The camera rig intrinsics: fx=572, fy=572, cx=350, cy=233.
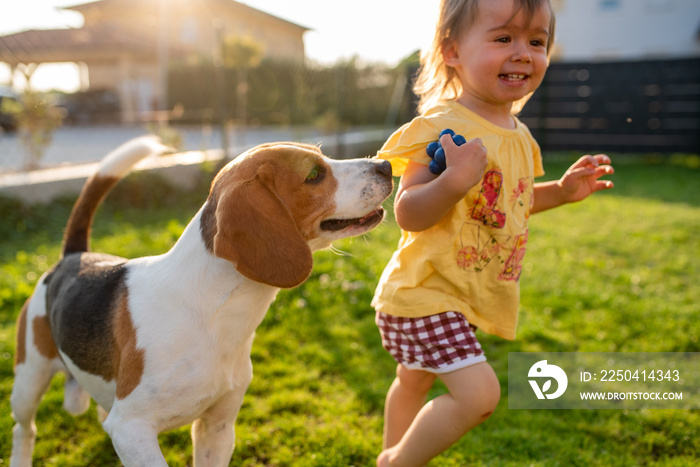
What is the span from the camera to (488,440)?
317 cm

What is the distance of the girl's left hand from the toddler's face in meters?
0.56

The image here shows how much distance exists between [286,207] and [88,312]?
107 cm

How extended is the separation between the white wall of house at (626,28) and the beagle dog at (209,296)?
28118 mm

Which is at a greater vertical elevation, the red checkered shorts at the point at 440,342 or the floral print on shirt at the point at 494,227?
the floral print on shirt at the point at 494,227

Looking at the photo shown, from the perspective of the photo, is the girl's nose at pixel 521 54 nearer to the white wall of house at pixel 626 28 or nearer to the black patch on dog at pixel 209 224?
the black patch on dog at pixel 209 224

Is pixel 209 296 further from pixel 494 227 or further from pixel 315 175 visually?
pixel 494 227

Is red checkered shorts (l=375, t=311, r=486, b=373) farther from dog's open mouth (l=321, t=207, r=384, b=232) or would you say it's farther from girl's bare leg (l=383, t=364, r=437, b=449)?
dog's open mouth (l=321, t=207, r=384, b=232)

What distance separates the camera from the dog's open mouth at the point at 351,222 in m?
2.35

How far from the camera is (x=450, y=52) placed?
2.65 metres

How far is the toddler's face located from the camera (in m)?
2.42

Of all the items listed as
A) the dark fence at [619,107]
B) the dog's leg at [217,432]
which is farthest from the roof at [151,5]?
the dog's leg at [217,432]

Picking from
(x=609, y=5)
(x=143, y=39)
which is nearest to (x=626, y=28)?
(x=609, y=5)

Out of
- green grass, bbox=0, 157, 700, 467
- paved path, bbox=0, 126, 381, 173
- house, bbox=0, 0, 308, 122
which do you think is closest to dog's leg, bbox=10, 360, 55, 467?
green grass, bbox=0, 157, 700, 467

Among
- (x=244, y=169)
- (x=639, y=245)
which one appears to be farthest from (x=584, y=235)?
(x=244, y=169)
